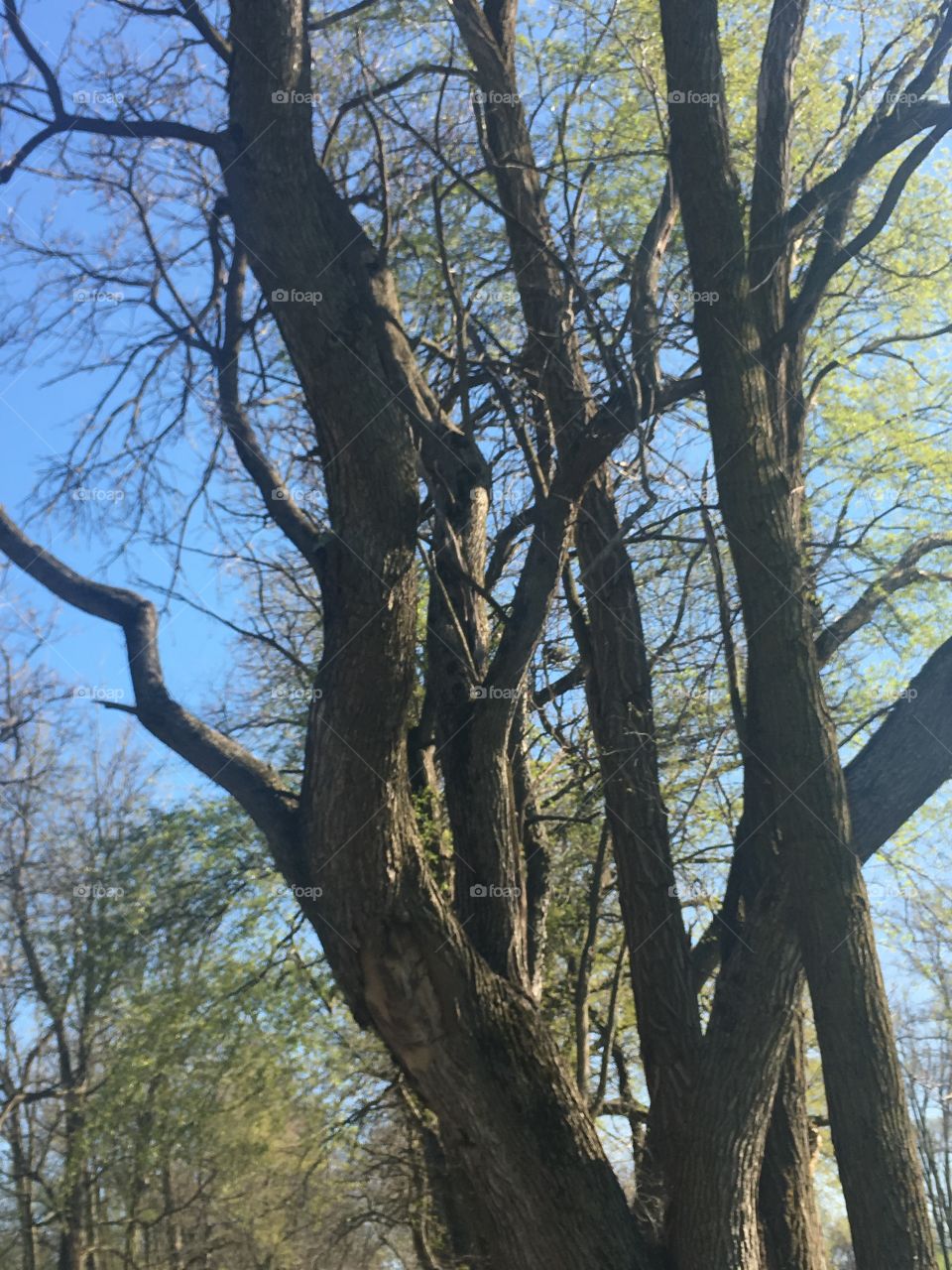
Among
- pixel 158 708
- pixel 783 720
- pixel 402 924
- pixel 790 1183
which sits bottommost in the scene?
pixel 790 1183

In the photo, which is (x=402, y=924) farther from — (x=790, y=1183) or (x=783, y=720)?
(x=790, y=1183)

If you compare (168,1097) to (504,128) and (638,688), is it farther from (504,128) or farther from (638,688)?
(504,128)

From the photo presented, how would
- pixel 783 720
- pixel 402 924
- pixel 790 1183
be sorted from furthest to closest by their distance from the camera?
pixel 790 1183, pixel 783 720, pixel 402 924

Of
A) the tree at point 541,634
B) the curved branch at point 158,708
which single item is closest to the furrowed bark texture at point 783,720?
the tree at point 541,634

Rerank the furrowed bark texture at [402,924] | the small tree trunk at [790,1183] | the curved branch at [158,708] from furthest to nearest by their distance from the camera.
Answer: the small tree trunk at [790,1183]
the curved branch at [158,708]
the furrowed bark texture at [402,924]

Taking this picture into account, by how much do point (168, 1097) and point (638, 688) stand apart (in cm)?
963

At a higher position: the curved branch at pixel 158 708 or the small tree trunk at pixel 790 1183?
Result: the curved branch at pixel 158 708

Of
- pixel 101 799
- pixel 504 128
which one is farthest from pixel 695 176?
pixel 101 799

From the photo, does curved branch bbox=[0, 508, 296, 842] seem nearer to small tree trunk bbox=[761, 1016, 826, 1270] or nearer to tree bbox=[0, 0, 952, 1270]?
tree bbox=[0, 0, 952, 1270]

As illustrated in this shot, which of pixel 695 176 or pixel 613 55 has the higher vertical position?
pixel 613 55

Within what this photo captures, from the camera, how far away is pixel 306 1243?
16.5 meters

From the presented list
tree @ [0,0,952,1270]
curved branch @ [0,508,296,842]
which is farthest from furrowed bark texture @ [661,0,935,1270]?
curved branch @ [0,508,296,842]

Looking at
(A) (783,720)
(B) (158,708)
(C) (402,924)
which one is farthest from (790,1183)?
(B) (158,708)

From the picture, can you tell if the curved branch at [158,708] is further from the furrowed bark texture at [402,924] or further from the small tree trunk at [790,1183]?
the small tree trunk at [790,1183]
